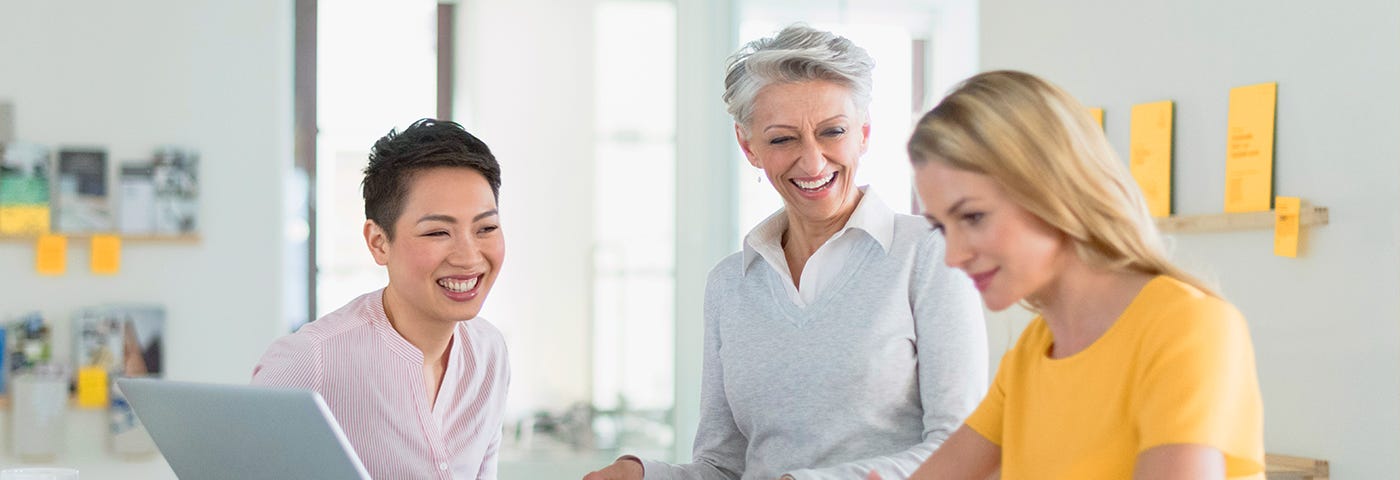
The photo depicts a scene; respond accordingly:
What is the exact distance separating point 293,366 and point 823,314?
0.70 meters

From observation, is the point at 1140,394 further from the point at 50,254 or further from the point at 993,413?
the point at 50,254

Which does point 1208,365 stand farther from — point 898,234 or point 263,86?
point 263,86

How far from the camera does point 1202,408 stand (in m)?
1.05

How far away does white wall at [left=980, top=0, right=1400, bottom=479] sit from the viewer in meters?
2.45

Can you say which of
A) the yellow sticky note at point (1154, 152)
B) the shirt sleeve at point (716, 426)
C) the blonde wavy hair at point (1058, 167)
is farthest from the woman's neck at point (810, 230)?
the yellow sticky note at point (1154, 152)

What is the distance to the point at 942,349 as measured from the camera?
5.27 feet

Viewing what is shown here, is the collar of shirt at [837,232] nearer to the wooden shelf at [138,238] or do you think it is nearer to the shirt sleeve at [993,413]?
the shirt sleeve at [993,413]

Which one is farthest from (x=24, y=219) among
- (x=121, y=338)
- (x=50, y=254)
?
(x=121, y=338)

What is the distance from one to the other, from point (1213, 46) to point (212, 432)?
2238 mm

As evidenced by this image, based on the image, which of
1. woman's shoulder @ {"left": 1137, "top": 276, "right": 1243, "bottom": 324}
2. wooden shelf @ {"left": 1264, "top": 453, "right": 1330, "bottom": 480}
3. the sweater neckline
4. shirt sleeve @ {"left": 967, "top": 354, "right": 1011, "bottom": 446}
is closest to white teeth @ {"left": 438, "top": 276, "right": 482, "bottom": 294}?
Result: the sweater neckline

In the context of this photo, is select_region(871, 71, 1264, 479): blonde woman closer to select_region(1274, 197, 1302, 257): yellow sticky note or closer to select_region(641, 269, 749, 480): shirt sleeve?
select_region(641, 269, 749, 480): shirt sleeve

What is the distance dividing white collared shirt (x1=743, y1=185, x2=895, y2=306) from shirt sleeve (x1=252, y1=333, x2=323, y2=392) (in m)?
0.59

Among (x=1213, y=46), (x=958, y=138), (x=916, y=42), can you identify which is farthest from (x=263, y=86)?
(x=958, y=138)

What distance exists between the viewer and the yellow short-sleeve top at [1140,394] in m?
1.06
